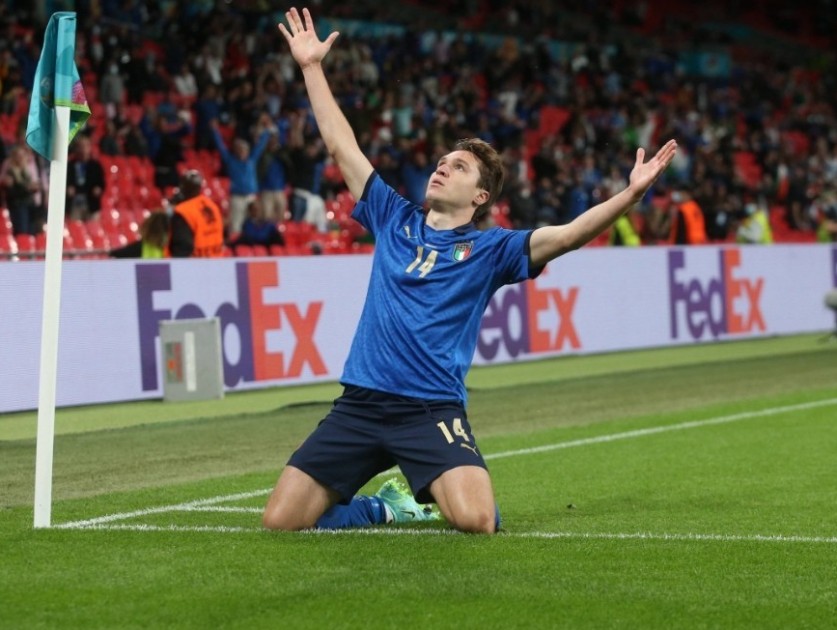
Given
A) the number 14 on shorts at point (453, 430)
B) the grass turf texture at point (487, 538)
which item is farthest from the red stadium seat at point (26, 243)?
the number 14 on shorts at point (453, 430)

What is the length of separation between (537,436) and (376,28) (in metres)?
20.3

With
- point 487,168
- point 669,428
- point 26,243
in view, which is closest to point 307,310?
point 26,243

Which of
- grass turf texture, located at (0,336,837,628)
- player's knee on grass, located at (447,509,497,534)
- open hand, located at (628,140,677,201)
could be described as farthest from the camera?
player's knee on grass, located at (447,509,497,534)

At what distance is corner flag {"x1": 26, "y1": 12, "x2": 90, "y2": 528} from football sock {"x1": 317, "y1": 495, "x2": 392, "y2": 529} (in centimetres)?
131

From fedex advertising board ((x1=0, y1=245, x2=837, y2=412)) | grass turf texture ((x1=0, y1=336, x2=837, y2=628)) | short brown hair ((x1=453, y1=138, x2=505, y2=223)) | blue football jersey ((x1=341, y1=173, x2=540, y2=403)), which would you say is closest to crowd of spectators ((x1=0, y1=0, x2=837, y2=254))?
fedex advertising board ((x1=0, y1=245, x2=837, y2=412))

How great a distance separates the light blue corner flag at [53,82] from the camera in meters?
7.22

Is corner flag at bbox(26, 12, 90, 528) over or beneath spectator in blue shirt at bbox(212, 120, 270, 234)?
beneath

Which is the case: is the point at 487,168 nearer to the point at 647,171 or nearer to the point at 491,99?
the point at 647,171

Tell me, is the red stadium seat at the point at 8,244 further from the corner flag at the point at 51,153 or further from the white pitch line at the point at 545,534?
the white pitch line at the point at 545,534

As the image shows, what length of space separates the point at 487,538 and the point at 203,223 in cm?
1115

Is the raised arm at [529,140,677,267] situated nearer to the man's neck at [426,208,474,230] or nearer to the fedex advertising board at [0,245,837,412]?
the man's neck at [426,208,474,230]

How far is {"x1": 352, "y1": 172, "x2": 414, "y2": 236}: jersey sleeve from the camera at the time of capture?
7660mm

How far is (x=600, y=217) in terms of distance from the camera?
6746mm

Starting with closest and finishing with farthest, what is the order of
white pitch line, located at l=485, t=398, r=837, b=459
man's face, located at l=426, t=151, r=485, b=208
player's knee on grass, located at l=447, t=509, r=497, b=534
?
player's knee on grass, located at l=447, t=509, r=497, b=534 → man's face, located at l=426, t=151, r=485, b=208 → white pitch line, located at l=485, t=398, r=837, b=459
